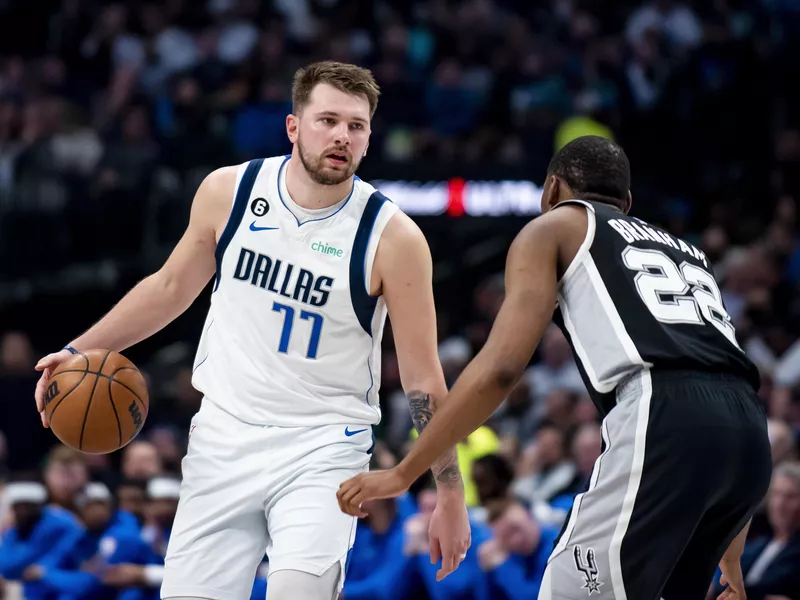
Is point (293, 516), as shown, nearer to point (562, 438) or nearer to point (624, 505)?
point (624, 505)

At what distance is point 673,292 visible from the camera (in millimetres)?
4426

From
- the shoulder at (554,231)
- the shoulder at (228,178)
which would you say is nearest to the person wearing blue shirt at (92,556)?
the shoulder at (228,178)

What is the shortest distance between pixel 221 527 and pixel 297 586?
0.44 metres

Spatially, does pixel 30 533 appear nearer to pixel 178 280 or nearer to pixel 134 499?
pixel 134 499

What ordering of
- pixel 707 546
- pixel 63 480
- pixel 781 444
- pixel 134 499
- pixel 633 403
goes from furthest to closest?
pixel 63 480, pixel 134 499, pixel 781 444, pixel 707 546, pixel 633 403

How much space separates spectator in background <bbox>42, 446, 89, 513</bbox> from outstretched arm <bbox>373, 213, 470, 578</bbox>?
5.67m

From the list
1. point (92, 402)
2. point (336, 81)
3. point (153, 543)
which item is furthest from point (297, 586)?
point (153, 543)

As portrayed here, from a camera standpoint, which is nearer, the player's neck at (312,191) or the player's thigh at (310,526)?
the player's thigh at (310,526)

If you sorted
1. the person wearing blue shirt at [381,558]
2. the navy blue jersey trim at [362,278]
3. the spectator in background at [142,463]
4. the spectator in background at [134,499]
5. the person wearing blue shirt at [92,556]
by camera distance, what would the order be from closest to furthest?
1. the navy blue jersey trim at [362,278]
2. the person wearing blue shirt at [381,558]
3. the person wearing blue shirt at [92,556]
4. the spectator in background at [134,499]
5. the spectator in background at [142,463]

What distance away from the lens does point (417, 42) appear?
1734 centimetres

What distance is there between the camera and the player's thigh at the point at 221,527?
4.98m

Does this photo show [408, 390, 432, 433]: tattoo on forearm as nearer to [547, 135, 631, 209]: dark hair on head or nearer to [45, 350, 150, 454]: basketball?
[547, 135, 631, 209]: dark hair on head

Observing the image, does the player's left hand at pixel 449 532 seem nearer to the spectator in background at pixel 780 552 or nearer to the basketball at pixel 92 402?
the basketball at pixel 92 402

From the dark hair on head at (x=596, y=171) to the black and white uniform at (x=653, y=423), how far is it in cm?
21
